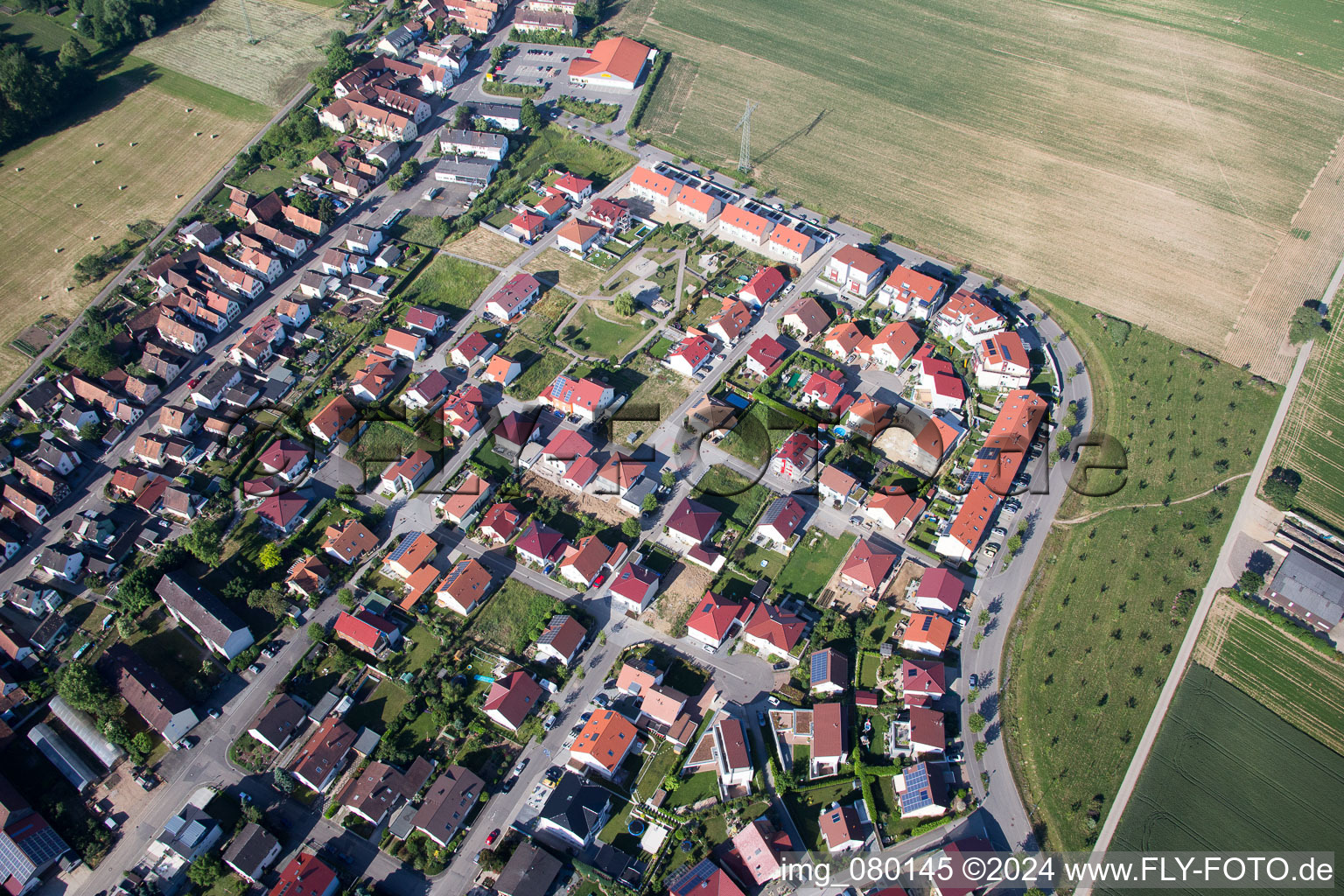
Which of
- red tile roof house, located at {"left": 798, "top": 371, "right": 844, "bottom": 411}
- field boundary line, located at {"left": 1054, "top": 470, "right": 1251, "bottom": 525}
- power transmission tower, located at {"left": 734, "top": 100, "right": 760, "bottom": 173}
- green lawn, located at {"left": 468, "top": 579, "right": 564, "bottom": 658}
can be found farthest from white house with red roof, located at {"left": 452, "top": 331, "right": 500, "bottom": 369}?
field boundary line, located at {"left": 1054, "top": 470, "right": 1251, "bottom": 525}

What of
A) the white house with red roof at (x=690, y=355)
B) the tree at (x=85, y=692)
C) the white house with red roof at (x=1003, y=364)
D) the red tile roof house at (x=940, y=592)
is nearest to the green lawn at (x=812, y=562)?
the red tile roof house at (x=940, y=592)

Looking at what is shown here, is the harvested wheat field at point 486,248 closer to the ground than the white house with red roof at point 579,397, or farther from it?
farther from it

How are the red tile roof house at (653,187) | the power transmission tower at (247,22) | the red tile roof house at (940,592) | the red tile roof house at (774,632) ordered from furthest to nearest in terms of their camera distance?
the power transmission tower at (247,22) → the red tile roof house at (653,187) → the red tile roof house at (940,592) → the red tile roof house at (774,632)

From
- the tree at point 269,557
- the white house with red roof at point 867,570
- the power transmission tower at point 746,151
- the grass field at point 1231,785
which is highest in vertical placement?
the power transmission tower at point 746,151

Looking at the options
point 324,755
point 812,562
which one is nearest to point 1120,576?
point 812,562

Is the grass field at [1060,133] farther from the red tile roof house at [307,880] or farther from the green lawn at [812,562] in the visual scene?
the red tile roof house at [307,880]

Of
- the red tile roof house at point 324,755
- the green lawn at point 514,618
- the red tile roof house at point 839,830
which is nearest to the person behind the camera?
the red tile roof house at point 839,830

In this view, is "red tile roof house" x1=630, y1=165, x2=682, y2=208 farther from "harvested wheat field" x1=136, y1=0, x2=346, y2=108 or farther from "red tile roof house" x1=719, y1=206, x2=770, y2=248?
"harvested wheat field" x1=136, y1=0, x2=346, y2=108
